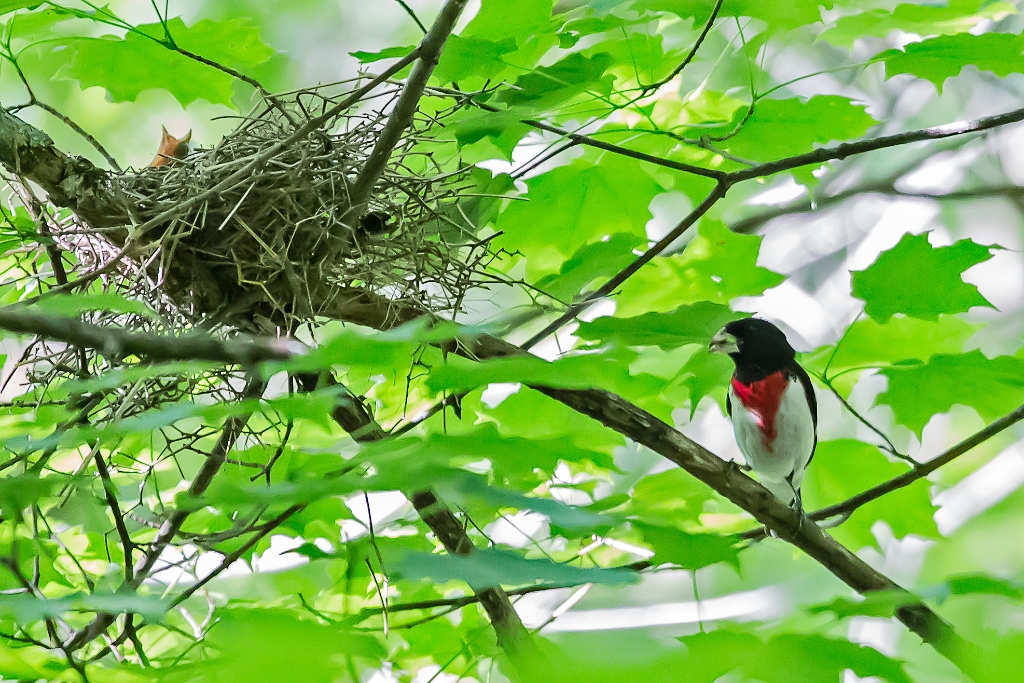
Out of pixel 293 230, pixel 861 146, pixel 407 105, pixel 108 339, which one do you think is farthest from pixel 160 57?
pixel 861 146

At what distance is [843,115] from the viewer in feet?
4.99

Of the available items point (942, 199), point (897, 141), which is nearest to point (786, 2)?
point (897, 141)

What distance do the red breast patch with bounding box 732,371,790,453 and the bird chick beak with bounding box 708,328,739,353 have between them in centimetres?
20

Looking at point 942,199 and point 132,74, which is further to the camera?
point 942,199

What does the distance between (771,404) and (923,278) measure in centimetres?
49

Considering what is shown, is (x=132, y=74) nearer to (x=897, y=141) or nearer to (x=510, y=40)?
(x=510, y=40)

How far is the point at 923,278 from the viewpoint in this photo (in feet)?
4.14

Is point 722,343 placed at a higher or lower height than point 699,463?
Answer: higher

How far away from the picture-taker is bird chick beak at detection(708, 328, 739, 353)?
58.3 inches

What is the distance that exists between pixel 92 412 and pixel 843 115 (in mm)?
1375

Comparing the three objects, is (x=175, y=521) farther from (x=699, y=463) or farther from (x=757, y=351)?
(x=757, y=351)

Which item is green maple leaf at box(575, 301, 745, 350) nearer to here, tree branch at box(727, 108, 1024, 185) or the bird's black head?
tree branch at box(727, 108, 1024, 185)

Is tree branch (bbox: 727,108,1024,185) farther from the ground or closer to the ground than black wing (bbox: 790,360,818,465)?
farther from the ground

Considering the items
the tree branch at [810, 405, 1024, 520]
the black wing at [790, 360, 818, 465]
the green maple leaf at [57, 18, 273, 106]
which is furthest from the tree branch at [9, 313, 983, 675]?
the green maple leaf at [57, 18, 273, 106]
